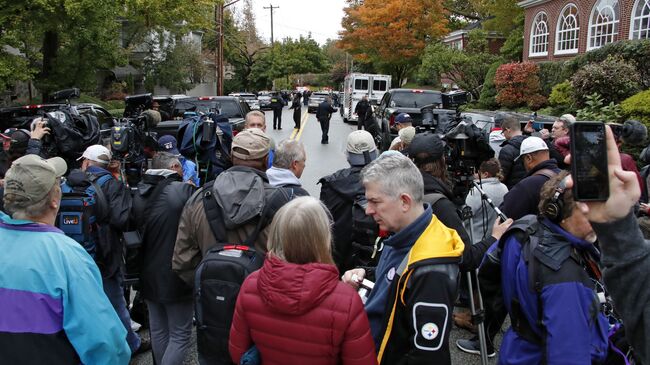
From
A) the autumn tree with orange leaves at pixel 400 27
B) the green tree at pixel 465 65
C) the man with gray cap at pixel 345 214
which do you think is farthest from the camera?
the autumn tree with orange leaves at pixel 400 27

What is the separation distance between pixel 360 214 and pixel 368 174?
4.69 ft

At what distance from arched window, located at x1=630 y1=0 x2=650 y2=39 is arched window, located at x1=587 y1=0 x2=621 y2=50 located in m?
0.86

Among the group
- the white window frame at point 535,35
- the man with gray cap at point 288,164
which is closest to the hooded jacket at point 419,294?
the man with gray cap at point 288,164

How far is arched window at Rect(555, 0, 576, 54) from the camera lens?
24391 millimetres

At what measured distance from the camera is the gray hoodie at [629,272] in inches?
56.8

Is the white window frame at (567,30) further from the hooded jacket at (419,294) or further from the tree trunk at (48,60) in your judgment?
the hooded jacket at (419,294)

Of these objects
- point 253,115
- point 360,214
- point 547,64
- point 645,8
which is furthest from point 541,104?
point 360,214

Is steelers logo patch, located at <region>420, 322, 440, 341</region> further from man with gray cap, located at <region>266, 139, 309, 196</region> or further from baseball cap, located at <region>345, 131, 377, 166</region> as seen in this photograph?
baseball cap, located at <region>345, 131, 377, 166</region>

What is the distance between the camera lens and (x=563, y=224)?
2266 millimetres

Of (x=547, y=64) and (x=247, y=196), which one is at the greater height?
(x=547, y=64)

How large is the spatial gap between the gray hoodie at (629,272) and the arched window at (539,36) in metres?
28.5

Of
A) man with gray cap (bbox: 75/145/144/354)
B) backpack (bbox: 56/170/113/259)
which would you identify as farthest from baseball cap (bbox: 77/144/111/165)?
backpack (bbox: 56/170/113/259)

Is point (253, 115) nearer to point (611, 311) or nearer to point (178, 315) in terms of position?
point (178, 315)

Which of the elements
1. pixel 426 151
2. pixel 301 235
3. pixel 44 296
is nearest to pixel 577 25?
pixel 426 151
